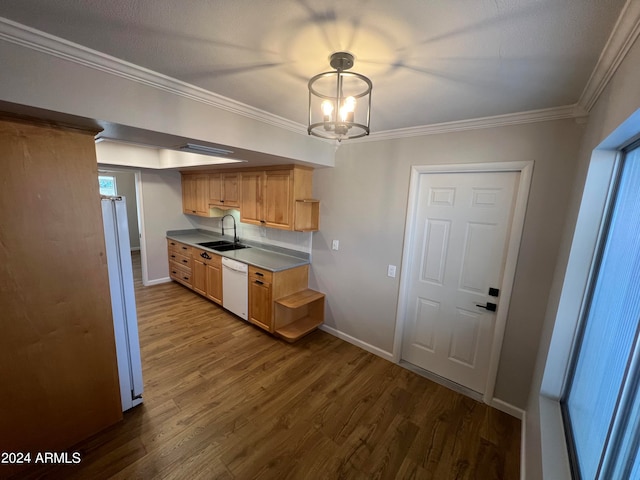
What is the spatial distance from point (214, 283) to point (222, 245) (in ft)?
2.83

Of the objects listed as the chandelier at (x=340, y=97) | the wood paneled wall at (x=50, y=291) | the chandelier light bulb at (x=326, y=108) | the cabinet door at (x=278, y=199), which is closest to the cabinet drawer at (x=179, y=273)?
the cabinet door at (x=278, y=199)

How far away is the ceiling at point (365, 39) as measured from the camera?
975mm

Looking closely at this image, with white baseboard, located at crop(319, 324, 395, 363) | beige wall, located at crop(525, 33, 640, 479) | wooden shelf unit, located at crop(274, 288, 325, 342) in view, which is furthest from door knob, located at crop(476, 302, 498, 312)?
wooden shelf unit, located at crop(274, 288, 325, 342)

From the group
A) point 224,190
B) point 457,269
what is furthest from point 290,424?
point 224,190

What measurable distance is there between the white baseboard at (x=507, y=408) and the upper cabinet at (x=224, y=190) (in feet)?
12.2

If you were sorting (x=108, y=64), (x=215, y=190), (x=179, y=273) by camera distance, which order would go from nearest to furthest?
(x=108, y=64) < (x=215, y=190) < (x=179, y=273)

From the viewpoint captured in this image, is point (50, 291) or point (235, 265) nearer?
point (50, 291)

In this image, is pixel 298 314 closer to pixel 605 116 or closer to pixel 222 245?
pixel 222 245

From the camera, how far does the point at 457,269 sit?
2.39m

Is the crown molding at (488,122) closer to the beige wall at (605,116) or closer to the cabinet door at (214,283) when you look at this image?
the beige wall at (605,116)

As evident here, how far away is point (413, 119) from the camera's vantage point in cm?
220

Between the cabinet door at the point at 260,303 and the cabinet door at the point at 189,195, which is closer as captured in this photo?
the cabinet door at the point at 260,303

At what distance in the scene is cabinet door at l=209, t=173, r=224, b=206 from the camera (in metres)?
4.12

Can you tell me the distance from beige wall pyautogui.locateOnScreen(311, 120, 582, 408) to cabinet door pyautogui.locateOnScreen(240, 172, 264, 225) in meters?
0.81
